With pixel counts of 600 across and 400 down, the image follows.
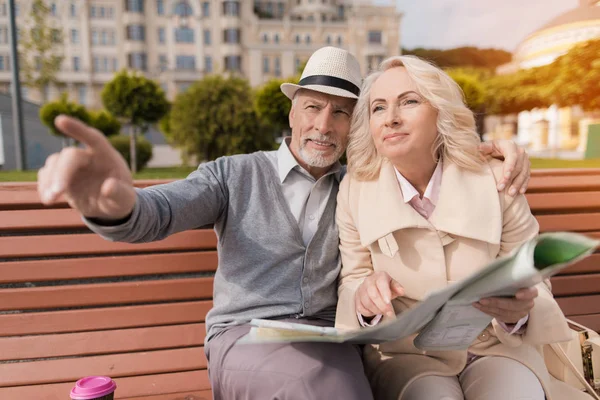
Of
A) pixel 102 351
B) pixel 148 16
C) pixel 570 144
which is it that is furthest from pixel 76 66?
pixel 102 351

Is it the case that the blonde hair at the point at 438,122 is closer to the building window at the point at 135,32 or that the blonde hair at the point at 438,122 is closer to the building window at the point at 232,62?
the building window at the point at 232,62

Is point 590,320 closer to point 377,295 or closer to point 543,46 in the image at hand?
point 377,295

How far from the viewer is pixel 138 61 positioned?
136 ft

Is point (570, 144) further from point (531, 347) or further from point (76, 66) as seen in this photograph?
point (76, 66)

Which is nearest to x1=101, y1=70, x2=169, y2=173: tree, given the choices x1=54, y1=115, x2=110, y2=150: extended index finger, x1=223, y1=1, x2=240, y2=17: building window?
x1=54, y1=115, x2=110, y2=150: extended index finger

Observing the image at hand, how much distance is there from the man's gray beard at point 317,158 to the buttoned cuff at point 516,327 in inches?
33.9

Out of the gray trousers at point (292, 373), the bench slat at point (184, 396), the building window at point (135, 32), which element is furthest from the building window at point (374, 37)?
the gray trousers at point (292, 373)

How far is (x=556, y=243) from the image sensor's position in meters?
0.99

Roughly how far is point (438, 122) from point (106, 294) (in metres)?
1.52

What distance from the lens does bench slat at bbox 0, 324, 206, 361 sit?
76.7 inches

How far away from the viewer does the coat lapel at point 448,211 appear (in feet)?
5.17

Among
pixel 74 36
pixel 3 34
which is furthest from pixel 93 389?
pixel 3 34

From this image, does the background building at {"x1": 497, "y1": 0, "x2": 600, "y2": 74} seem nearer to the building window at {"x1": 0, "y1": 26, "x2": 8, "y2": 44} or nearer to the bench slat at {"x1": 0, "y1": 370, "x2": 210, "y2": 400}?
the bench slat at {"x1": 0, "y1": 370, "x2": 210, "y2": 400}

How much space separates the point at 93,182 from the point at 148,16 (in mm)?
45903
